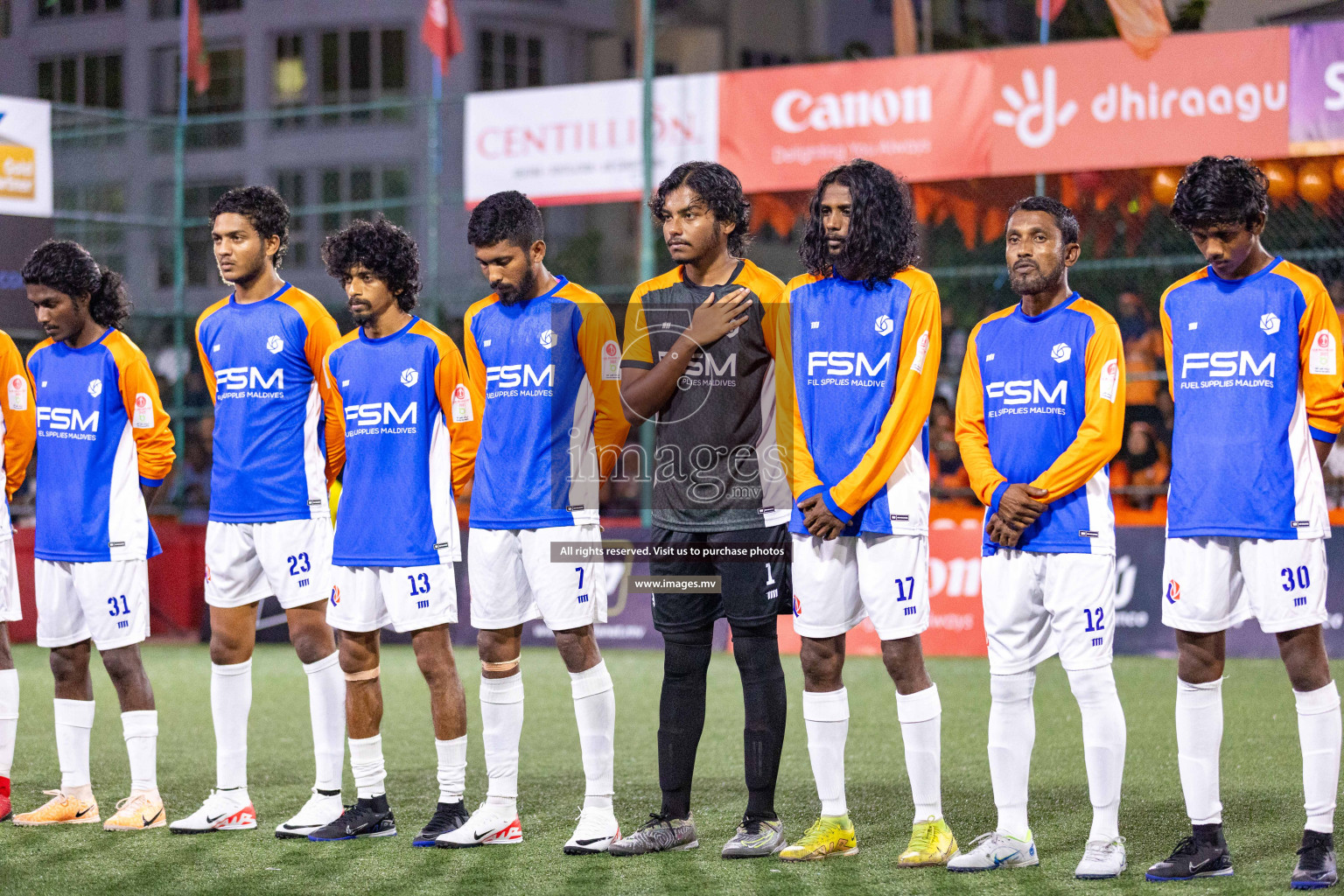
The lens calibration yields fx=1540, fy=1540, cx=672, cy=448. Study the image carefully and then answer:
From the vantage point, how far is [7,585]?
6699mm

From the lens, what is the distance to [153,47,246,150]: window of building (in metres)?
42.7

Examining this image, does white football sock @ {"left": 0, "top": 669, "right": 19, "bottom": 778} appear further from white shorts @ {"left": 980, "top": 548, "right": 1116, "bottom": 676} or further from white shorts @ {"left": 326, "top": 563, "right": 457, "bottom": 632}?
white shorts @ {"left": 980, "top": 548, "right": 1116, "bottom": 676}

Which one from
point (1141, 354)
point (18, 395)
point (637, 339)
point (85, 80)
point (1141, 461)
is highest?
point (85, 80)

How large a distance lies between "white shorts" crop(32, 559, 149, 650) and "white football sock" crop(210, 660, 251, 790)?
433 mm

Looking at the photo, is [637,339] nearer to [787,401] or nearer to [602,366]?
[602,366]

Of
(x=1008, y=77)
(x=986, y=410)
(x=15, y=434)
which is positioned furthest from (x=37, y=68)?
(x=986, y=410)

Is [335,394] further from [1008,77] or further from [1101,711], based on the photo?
[1008,77]

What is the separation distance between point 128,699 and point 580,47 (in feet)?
127

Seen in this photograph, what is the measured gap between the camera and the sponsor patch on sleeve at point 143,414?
6664 millimetres

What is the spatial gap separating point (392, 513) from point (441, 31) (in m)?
12.7

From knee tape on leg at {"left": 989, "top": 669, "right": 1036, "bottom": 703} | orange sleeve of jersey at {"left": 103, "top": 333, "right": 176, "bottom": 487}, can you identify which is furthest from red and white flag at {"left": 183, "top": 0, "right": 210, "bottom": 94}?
knee tape on leg at {"left": 989, "top": 669, "right": 1036, "bottom": 703}

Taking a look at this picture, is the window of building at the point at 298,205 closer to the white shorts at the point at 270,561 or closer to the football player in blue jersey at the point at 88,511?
the football player in blue jersey at the point at 88,511

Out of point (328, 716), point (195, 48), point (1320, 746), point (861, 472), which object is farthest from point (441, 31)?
point (1320, 746)

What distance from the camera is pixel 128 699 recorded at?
6523mm
